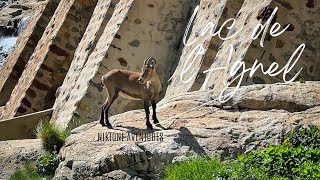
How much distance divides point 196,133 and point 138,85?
908 millimetres

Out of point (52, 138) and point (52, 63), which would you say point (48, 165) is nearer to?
point (52, 138)

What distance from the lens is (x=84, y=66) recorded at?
1234 centimetres

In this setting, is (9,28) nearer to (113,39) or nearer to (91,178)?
(113,39)

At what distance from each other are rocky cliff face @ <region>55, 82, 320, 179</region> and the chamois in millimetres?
254

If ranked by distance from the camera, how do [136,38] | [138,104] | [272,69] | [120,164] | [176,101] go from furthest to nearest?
[136,38]
[138,104]
[272,69]
[176,101]
[120,164]

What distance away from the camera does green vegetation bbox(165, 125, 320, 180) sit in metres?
6.30

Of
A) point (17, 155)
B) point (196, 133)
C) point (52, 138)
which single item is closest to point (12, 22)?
point (17, 155)

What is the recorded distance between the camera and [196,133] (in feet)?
24.6

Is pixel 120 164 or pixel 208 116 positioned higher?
pixel 208 116

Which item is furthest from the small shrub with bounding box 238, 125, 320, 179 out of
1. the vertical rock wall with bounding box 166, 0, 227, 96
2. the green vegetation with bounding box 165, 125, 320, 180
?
the vertical rock wall with bounding box 166, 0, 227, 96

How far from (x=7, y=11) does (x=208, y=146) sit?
17.1 meters

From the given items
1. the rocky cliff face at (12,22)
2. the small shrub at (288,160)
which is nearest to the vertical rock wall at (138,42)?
the small shrub at (288,160)

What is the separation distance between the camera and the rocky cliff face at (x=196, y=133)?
7242 millimetres

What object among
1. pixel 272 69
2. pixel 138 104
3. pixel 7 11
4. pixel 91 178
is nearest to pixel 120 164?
pixel 91 178
